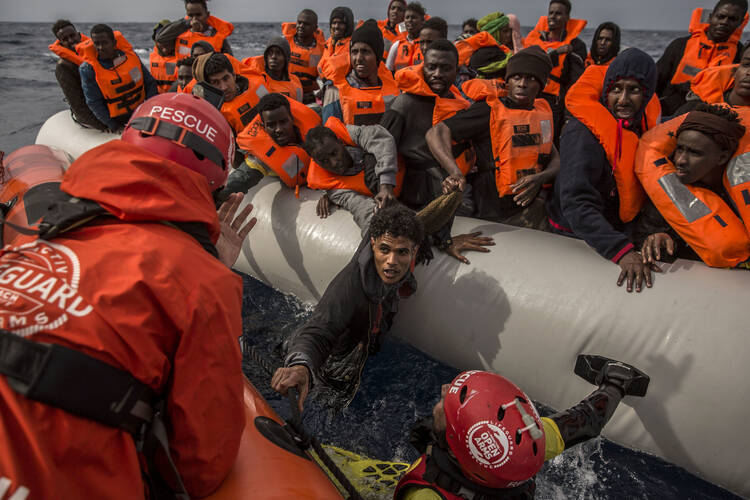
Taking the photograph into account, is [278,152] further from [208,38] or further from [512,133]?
[208,38]

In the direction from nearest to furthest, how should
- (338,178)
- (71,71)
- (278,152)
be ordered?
(338,178)
(278,152)
(71,71)

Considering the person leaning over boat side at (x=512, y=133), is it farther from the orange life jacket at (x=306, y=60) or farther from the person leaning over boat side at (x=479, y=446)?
the orange life jacket at (x=306, y=60)

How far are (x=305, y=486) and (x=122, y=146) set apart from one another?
1047mm

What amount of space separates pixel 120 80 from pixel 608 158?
16.6ft

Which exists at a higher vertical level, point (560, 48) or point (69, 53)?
point (560, 48)

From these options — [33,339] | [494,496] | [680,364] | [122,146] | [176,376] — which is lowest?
[494,496]

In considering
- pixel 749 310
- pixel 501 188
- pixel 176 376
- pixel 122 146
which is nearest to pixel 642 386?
pixel 749 310

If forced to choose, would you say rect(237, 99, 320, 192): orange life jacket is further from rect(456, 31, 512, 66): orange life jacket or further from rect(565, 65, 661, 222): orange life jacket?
rect(456, 31, 512, 66): orange life jacket

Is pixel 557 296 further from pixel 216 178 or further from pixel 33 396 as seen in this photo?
pixel 33 396

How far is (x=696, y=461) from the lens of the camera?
2037mm

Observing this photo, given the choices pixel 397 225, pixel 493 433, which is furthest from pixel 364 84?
pixel 493 433

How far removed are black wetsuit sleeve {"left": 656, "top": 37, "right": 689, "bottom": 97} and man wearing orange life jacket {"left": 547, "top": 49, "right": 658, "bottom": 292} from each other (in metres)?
2.57

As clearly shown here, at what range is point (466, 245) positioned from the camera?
2.63 m

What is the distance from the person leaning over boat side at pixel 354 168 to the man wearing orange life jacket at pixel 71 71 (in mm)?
3819
